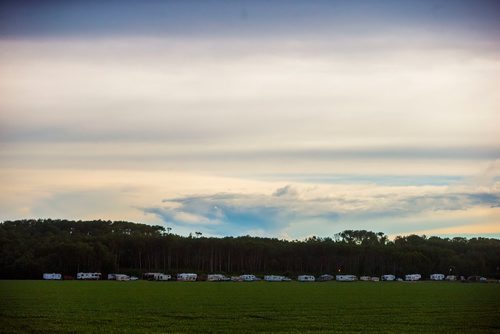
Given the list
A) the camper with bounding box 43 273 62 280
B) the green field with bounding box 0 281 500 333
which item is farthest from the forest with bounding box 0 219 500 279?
the green field with bounding box 0 281 500 333

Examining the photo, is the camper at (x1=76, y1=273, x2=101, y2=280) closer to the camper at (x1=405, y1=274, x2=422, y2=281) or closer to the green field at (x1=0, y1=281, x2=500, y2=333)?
the camper at (x1=405, y1=274, x2=422, y2=281)

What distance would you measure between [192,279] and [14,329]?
129128mm

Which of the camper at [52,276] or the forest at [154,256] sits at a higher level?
the forest at [154,256]

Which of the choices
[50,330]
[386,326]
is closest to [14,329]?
[50,330]

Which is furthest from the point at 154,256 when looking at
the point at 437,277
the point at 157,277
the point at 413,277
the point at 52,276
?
the point at 437,277

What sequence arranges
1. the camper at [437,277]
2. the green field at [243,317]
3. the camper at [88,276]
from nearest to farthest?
the green field at [243,317] < the camper at [88,276] < the camper at [437,277]

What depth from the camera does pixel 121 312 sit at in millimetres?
45844

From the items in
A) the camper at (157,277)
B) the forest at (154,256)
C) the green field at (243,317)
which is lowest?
the green field at (243,317)

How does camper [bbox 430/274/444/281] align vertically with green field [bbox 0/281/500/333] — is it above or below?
above

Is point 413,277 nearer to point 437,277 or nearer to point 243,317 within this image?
point 437,277

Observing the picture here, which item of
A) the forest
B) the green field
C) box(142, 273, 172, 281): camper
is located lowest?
the green field

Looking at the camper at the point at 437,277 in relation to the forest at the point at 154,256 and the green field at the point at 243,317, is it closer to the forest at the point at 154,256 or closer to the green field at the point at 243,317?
the forest at the point at 154,256

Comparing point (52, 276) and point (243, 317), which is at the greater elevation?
point (52, 276)

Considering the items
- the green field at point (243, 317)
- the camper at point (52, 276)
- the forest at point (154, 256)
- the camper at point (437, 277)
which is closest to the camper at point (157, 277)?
the forest at point (154, 256)
